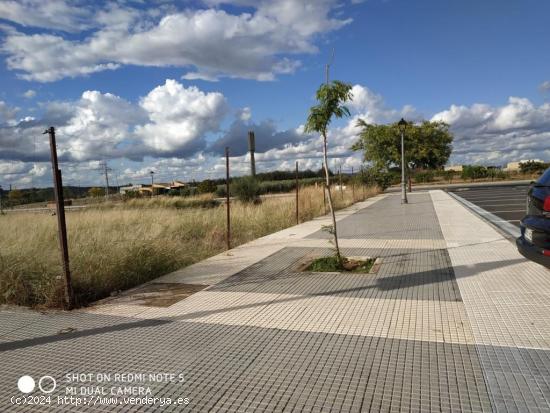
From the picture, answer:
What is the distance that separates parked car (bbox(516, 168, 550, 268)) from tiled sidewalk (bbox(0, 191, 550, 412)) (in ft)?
1.64

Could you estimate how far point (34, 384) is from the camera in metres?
3.30

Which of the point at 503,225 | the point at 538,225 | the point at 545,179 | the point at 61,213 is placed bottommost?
the point at 503,225

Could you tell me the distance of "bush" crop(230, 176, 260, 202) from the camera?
2573 cm

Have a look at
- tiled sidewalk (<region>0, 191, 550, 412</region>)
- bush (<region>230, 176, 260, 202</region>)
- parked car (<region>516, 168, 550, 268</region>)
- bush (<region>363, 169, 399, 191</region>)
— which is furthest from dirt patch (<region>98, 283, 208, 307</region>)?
bush (<region>363, 169, 399, 191</region>)

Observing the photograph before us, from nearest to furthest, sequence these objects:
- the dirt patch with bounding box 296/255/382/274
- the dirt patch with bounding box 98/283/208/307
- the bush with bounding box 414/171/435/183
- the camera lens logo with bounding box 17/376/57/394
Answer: the camera lens logo with bounding box 17/376/57/394 → the dirt patch with bounding box 98/283/208/307 → the dirt patch with bounding box 296/255/382/274 → the bush with bounding box 414/171/435/183

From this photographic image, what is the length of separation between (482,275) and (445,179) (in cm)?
5068

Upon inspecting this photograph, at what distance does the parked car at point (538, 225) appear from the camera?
4.73m

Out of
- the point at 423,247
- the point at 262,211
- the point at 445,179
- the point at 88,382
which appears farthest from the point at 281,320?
the point at 445,179

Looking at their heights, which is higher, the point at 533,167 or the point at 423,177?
the point at 533,167

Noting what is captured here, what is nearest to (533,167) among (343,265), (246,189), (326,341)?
(246,189)

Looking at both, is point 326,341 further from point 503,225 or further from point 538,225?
point 503,225

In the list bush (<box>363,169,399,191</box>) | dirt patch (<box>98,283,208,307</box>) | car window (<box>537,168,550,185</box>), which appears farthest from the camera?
bush (<box>363,169,399,191</box>)

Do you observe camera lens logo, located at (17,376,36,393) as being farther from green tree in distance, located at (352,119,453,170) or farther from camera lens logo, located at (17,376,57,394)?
green tree in distance, located at (352,119,453,170)

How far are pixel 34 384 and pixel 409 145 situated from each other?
122 ft
